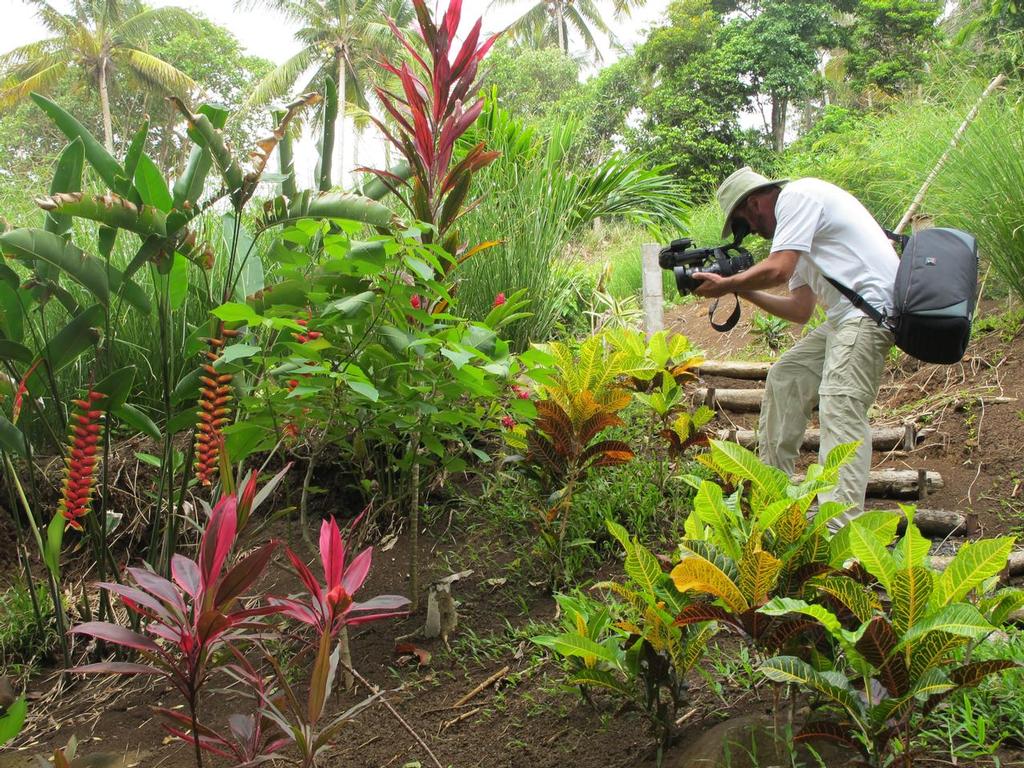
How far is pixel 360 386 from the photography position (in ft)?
6.07

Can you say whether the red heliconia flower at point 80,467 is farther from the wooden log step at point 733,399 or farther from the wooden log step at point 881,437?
the wooden log step at point 733,399

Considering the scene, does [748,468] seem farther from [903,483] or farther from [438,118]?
[903,483]

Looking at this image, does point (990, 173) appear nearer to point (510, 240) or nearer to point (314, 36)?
point (510, 240)

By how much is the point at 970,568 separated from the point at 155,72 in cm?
2732

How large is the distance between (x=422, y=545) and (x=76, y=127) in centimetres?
199

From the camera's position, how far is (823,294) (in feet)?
9.97

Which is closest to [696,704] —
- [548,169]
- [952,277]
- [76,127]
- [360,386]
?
[360,386]

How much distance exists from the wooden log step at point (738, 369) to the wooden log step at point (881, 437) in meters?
0.86

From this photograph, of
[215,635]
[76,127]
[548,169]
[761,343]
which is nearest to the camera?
[215,635]

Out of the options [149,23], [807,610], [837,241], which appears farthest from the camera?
[149,23]

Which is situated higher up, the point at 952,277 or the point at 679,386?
the point at 952,277

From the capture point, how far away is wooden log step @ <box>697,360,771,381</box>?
4.93 m

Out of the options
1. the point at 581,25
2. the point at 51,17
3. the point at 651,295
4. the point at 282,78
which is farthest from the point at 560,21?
the point at 651,295

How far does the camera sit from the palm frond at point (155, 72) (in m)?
23.8
